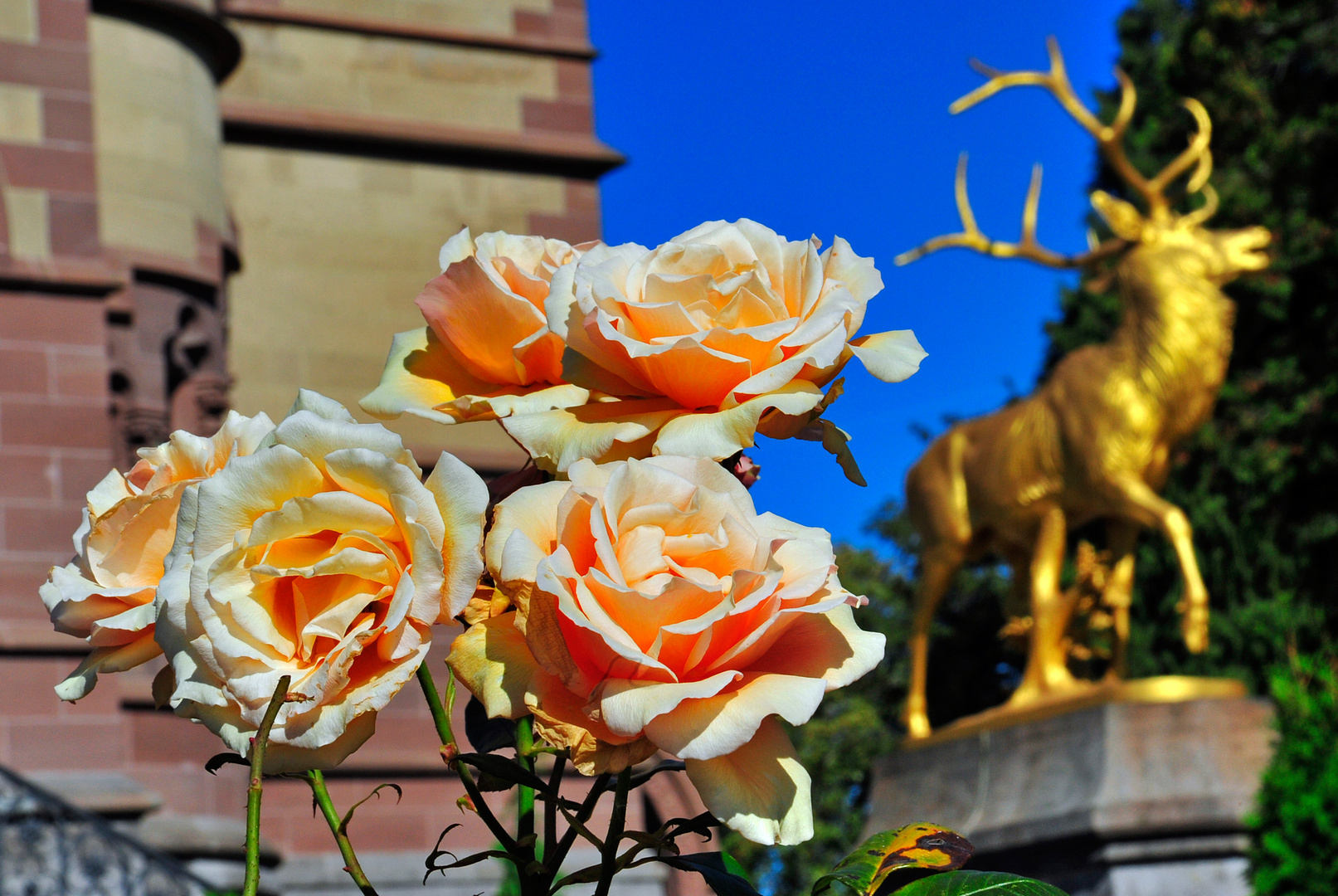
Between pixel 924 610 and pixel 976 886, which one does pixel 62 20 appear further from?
pixel 976 886

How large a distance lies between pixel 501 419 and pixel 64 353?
653cm

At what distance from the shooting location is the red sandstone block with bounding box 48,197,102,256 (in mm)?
7203

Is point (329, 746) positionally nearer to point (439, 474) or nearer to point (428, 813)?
point (439, 474)

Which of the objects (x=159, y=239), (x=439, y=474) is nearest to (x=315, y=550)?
(x=439, y=474)

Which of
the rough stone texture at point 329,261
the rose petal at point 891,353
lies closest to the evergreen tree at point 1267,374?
the rough stone texture at point 329,261

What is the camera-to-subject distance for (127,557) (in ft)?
3.51

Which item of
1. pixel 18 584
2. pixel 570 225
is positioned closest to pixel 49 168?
pixel 18 584

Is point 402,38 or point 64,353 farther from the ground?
point 402,38

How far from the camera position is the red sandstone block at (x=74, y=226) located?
23.6 ft

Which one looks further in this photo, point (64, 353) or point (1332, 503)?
point (1332, 503)

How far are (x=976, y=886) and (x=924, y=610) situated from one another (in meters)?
10.8

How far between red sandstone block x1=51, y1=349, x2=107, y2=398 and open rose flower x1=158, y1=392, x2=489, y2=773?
6556 millimetres

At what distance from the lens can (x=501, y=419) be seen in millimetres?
1081

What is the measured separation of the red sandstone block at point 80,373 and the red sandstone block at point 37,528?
20.8 inches
